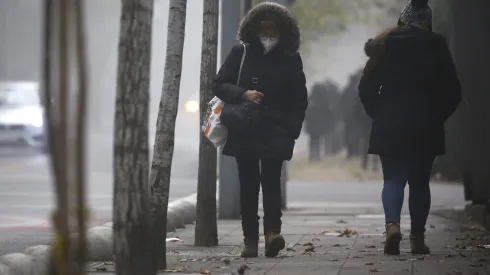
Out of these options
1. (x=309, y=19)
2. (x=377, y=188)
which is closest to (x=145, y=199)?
(x=377, y=188)

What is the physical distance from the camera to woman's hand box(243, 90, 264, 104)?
27.9 ft

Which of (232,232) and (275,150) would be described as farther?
(232,232)

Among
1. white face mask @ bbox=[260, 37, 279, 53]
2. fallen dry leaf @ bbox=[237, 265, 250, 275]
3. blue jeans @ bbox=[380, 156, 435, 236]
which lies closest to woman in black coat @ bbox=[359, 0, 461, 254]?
blue jeans @ bbox=[380, 156, 435, 236]

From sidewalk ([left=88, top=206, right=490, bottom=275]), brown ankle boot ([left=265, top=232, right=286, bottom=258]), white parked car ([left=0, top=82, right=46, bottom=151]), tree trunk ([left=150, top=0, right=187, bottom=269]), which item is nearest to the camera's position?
sidewalk ([left=88, top=206, right=490, bottom=275])

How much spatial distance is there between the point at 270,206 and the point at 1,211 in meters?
6.70

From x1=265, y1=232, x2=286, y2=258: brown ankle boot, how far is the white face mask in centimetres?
122

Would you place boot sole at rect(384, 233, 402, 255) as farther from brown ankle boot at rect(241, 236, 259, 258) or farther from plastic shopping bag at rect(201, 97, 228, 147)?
plastic shopping bag at rect(201, 97, 228, 147)

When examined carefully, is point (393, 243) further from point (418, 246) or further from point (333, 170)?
point (333, 170)

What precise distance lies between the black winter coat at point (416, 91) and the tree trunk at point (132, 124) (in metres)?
3.27

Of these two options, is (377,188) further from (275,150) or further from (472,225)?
(275,150)

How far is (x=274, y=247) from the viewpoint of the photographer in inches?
332

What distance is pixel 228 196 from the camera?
13.2 meters

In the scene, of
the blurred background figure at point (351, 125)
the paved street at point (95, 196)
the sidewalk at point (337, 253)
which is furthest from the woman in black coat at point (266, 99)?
the blurred background figure at point (351, 125)

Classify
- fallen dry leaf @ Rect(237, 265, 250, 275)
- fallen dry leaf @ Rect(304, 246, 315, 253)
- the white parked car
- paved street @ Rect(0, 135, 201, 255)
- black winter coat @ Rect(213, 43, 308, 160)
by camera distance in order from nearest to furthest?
fallen dry leaf @ Rect(237, 265, 250, 275) → black winter coat @ Rect(213, 43, 308, 160) → fallen dry leaf @ Rect(304, 246, 315, 253) → paved street @ Rect(0, 135, 201, 255) → the white parked car
